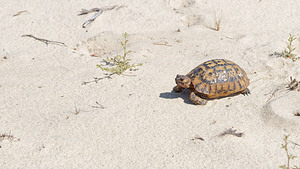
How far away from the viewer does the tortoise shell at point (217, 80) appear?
450cm

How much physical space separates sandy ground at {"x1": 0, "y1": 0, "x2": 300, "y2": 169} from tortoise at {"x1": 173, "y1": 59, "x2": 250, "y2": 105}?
176 mm

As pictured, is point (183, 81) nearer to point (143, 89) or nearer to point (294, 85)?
point (143, 89)

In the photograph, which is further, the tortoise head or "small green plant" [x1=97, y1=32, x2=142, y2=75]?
"small green plant" [x1=97, y1=32, x2=142, y2=75]

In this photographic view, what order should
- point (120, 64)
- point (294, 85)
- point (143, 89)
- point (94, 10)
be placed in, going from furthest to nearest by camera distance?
point (94, 10)
point (120, 64)
point (143, 89)
point (294, 85)

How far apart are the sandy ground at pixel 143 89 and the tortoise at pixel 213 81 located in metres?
0.18

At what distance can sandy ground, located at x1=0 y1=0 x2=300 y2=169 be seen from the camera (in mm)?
3734

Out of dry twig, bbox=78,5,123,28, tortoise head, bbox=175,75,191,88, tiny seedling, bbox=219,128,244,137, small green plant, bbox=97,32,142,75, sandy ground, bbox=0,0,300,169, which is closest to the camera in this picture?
sandy ground, bbox=0,0,300,169

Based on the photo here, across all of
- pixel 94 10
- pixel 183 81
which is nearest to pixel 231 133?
pixel 183 81

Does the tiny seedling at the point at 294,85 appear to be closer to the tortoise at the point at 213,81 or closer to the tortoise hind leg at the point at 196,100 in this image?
the tortoise at the point at 213,81

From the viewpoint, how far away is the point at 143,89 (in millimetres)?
5066

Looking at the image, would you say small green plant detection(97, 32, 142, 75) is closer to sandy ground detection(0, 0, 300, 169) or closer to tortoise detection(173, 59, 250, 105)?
sandy ground detection(0, 0, 300, 169)

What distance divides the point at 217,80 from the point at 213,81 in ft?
0.22

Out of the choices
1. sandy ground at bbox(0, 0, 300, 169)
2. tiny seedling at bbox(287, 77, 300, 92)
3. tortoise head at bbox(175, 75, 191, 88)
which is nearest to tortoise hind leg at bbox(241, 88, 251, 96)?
sandy ground at bbox(0, 0, 300, 169)

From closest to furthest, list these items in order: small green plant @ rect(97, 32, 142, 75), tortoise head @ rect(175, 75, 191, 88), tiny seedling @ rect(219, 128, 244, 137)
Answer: tiny seedling @ rect(219, 128, 244, 137) < tortoise head @ rect(175, 75, 191, 88) < small green plant @ rect(97, 32, 142, 75)
